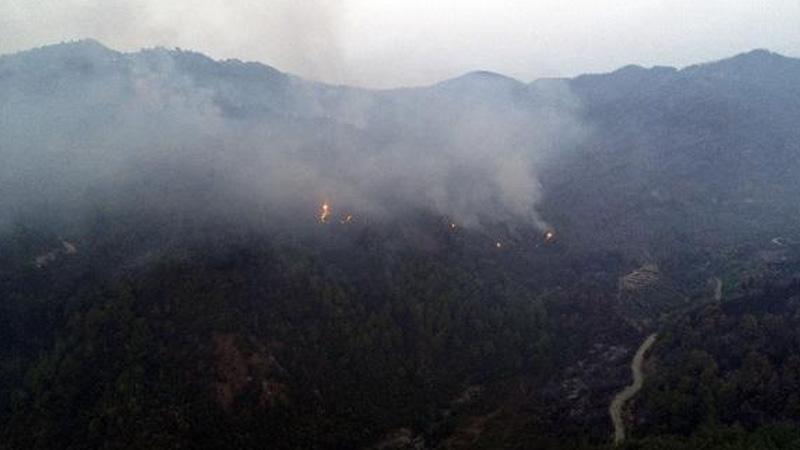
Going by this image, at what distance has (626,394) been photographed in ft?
465

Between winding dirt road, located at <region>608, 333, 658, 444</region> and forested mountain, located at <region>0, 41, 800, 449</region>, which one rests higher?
forested mountain, located at <region>0, 41, 800, 449</region>

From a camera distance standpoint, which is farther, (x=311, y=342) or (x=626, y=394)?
(x=311, y=342)

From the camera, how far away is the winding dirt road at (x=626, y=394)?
128375 mm

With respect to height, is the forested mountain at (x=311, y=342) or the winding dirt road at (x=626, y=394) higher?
the forested mountain at (x=311, y=342)

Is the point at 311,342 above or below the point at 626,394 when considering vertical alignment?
above

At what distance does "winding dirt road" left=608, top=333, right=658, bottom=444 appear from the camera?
128375mm

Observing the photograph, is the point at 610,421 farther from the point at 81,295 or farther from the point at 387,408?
the point at 81,295

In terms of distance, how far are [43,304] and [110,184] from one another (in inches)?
2156

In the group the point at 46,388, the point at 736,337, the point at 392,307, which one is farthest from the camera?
the point at 392,307

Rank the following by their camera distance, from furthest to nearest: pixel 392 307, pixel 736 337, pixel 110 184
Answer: pixel 110 184 < pixel 392 307 < pixel 736 337

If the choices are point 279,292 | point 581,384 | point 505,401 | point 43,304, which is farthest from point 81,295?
point 581,384

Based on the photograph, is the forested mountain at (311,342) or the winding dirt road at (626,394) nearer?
the forested mountain at (311,342)

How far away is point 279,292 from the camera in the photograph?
159750mm

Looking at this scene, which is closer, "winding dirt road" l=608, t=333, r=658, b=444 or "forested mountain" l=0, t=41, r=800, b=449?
"forested mountain" l=0, t=41, r=800, b=449
